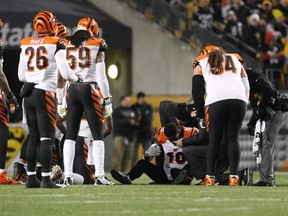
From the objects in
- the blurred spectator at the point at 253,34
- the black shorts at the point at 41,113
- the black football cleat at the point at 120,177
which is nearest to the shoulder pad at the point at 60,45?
the black shorts at the point at 41,113

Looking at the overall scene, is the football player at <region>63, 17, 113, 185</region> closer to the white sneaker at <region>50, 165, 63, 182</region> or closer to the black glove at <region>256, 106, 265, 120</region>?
the white sneaker at <region>50, 165, 63, 182</region>

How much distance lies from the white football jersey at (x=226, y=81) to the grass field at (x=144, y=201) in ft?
3.93

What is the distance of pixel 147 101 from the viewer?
24.8 metres

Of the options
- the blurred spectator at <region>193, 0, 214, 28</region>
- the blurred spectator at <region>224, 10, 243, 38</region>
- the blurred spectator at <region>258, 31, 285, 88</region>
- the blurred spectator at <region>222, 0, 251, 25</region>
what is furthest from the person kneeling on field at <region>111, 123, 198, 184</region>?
the blurred spectator at <region>222, 0, 251, 25</region>

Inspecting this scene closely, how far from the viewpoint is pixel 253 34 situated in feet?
86.5

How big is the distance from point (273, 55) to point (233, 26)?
1628 mm

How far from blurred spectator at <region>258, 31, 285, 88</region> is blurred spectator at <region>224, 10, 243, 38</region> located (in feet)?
2.10

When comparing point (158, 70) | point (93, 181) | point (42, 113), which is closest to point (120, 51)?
point (158, 70)

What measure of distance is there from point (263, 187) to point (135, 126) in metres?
10.2

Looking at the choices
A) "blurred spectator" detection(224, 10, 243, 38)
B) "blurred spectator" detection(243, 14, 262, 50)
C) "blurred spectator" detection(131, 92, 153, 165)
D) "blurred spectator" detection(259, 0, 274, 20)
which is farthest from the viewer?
"blurred spectator" detection(259, 0, 274, 20)

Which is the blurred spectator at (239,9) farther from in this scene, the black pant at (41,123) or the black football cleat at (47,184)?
the black football cleat at (47,184)

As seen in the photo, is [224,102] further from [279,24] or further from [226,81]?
[279,24]

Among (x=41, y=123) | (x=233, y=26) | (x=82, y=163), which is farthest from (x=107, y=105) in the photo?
(x=233, y=26)

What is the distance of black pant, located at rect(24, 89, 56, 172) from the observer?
44.7 ft
